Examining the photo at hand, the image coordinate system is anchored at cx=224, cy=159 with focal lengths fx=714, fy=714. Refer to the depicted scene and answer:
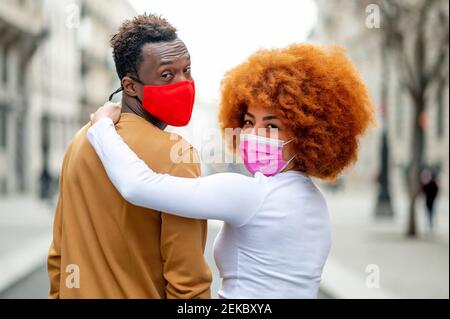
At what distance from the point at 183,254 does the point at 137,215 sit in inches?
7.6

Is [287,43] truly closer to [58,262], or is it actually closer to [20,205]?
[58,262]

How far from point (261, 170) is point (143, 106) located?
44 centimetres

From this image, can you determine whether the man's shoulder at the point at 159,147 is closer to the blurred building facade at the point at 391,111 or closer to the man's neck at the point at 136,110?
the man's neck at the point at 136,110

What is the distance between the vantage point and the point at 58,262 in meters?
2.44

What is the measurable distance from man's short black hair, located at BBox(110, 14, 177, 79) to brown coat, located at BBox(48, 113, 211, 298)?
7.2 inches

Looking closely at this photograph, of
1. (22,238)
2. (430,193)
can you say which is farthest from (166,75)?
(430,193)

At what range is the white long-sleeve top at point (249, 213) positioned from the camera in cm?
210

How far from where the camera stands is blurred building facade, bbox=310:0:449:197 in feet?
71.4

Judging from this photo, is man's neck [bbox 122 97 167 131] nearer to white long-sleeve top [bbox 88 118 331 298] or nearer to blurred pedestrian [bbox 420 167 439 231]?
white long-sleeve top [bbox 88 118 331 298]

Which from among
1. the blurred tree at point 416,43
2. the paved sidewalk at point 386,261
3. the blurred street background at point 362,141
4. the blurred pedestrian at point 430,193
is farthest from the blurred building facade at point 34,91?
the blurred pedestrian at point 430,193

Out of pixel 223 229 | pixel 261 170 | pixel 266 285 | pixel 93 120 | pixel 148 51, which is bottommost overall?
pixel 266 285

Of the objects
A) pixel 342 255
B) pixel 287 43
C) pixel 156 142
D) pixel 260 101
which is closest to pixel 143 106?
pixel 156 142

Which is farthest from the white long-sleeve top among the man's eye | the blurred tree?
the blurred tree

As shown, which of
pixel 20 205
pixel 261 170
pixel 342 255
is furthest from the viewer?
pixel 20 205
